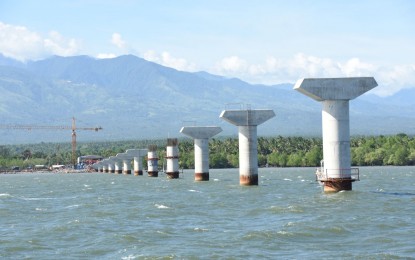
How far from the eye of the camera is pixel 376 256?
3228 centimetres

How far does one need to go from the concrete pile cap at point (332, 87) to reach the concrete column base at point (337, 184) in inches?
221

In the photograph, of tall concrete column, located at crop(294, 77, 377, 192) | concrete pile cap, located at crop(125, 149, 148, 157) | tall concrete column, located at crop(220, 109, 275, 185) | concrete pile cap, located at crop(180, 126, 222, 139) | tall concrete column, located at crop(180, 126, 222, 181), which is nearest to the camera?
tall concrete column, located at crop(294, 77, 377, 192)

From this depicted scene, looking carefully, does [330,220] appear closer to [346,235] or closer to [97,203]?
[346,235]

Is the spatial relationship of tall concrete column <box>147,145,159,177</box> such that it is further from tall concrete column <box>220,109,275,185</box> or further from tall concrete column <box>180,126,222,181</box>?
tall concrete column <box>220,109,275,185</box>

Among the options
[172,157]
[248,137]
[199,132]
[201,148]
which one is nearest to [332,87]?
[248,137]

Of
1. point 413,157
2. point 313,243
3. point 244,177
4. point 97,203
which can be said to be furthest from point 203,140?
point 413,157

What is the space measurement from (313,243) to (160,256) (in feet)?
21.7

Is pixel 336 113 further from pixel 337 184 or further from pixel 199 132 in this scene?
Result: pixel 199 132

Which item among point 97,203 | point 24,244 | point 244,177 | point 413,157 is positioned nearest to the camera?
point 24,244

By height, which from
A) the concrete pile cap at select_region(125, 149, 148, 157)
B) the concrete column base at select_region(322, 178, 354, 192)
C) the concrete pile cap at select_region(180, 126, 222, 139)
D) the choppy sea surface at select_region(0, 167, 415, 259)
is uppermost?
the concrete pile cap at select_region(180, 126, 222, 139)

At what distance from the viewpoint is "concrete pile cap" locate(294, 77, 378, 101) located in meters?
59.9

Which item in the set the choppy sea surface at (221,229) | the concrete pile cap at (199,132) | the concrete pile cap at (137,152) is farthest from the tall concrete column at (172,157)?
the choppy sea surface at (221,229)

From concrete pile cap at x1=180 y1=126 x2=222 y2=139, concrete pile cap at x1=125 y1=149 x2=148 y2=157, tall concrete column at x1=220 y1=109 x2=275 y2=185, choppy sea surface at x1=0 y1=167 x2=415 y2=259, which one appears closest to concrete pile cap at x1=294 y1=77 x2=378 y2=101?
choppy sea surface at x1=0 y1=167 x2=415 y2=259

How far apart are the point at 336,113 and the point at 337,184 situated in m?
4.84
